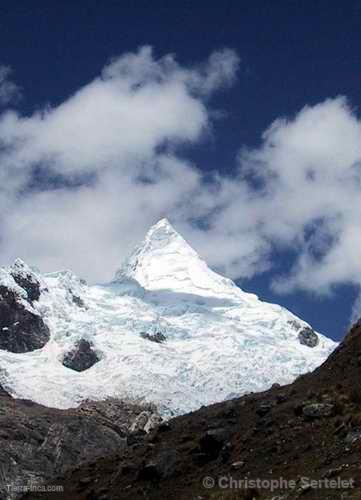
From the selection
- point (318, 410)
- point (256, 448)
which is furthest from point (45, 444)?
point (318, 410)

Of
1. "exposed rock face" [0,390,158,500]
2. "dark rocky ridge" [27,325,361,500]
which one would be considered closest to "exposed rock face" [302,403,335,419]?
"dark rocky ridge" [27,325,361,500]

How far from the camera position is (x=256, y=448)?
1644 inches

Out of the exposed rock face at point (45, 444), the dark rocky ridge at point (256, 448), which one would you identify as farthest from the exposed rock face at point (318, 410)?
the exposed rock face at point (45, 444)

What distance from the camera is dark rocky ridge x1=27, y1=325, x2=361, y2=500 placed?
35.2m

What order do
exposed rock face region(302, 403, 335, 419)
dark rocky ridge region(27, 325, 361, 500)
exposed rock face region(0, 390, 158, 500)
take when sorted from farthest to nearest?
exposed rock face region(0, 390, 158, 500) < exposed rock face region(302, 403, 335, 419) < dark rocky ridge region(27, 325, 361, 500)

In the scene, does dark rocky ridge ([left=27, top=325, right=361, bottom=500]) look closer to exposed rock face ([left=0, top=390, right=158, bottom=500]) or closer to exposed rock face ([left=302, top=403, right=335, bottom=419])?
exposed rock face ([left=302, top=403, right=335, bottom=419])

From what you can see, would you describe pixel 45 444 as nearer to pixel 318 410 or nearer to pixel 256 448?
pixel 256 448

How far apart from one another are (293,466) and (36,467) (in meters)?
117

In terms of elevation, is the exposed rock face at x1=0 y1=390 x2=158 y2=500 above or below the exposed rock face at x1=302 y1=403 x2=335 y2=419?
above

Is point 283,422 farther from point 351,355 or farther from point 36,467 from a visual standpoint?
point 36,467

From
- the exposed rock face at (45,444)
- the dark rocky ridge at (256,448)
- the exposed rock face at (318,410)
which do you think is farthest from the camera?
the exposed rock face at (45,444)

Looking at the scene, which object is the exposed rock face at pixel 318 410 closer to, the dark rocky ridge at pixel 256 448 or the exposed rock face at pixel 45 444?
the dark rocky ridge at pixel 256 448

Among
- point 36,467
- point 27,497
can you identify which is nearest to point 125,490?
point 27,497

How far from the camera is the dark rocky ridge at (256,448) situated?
35.2 metres
